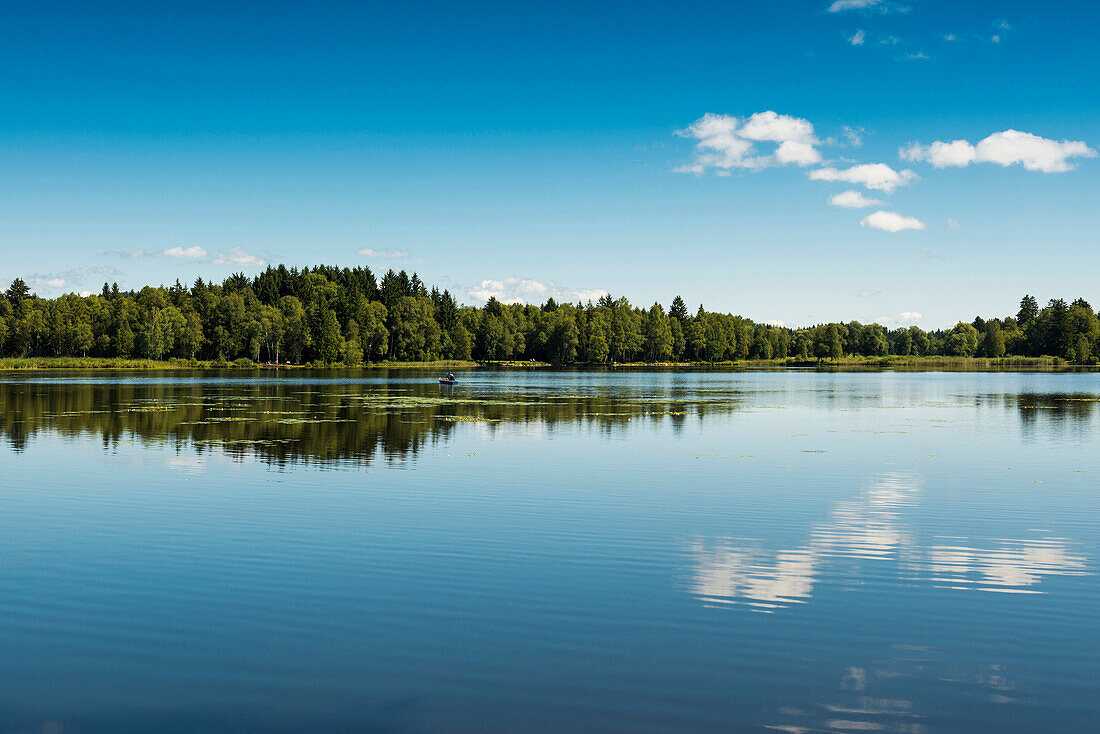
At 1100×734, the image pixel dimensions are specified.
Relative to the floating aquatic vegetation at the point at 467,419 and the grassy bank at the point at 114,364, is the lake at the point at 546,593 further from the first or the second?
the grassy bank at the point at 114,364

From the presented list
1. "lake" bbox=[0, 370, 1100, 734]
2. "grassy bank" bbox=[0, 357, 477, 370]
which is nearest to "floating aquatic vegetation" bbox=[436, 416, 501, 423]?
"lake" bbox=[0, 370, 1100, 734]

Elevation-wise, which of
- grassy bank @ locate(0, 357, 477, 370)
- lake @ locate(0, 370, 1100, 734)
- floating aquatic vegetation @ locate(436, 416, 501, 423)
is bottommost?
lake @ locate(0, 370, 1100, 734)

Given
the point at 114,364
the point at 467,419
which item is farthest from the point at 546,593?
the point at 114,364

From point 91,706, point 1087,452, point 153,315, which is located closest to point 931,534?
point 91,706

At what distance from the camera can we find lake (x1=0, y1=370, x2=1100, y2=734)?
9.72 metres

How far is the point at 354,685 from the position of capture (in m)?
10.2

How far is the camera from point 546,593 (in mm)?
14109

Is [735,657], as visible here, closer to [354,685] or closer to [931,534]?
[354,685]

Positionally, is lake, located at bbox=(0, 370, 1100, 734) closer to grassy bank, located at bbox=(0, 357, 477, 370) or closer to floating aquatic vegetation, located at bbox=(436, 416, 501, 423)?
floating aquatic vegetation, located at bbox=(436, 416, 501, 423)

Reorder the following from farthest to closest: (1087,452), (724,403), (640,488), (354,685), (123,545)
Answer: (724,403), (1087,452), (640,488), (123,545), (354,685)

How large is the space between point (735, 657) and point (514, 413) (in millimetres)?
46731

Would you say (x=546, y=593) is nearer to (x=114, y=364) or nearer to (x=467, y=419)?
(x=467, y=419)

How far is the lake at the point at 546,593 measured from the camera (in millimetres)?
9719

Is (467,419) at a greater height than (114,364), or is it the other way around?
(114,364)
